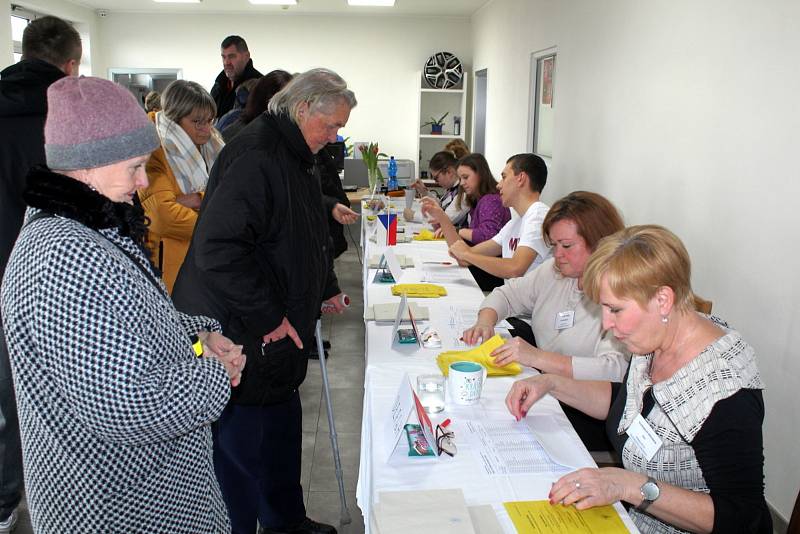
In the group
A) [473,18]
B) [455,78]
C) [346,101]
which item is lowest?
[346,101]

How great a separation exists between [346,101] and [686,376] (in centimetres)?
120

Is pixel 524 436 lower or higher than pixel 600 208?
lower

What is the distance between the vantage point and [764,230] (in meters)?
2.22

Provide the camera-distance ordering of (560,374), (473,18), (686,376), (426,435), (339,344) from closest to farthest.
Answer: (686,376), (426,435), (560,374), (339,344), (473,18)

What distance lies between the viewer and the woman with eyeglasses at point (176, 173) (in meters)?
2.49

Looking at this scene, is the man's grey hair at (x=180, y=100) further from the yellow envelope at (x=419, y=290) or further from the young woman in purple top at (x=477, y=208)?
the young woman in purple top at (x=477, y=208)

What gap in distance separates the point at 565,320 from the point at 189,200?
5.09 ft

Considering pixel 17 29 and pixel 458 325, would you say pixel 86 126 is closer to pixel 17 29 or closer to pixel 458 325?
pixel 458 325

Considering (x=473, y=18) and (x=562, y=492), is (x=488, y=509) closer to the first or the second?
(x=562, y=492)

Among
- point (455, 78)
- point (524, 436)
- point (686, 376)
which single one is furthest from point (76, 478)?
point (455, 78)

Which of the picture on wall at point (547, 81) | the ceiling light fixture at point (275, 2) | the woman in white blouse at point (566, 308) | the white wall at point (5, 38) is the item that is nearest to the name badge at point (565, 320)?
the woman in white blouse at point (566, 308)

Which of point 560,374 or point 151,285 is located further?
point 560,374

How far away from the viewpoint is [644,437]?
1351 millimetres

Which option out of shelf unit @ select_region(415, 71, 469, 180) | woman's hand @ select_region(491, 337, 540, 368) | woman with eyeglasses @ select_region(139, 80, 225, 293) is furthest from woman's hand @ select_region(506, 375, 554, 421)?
shelf unit @ select_region(415, 71, 469, 180)
